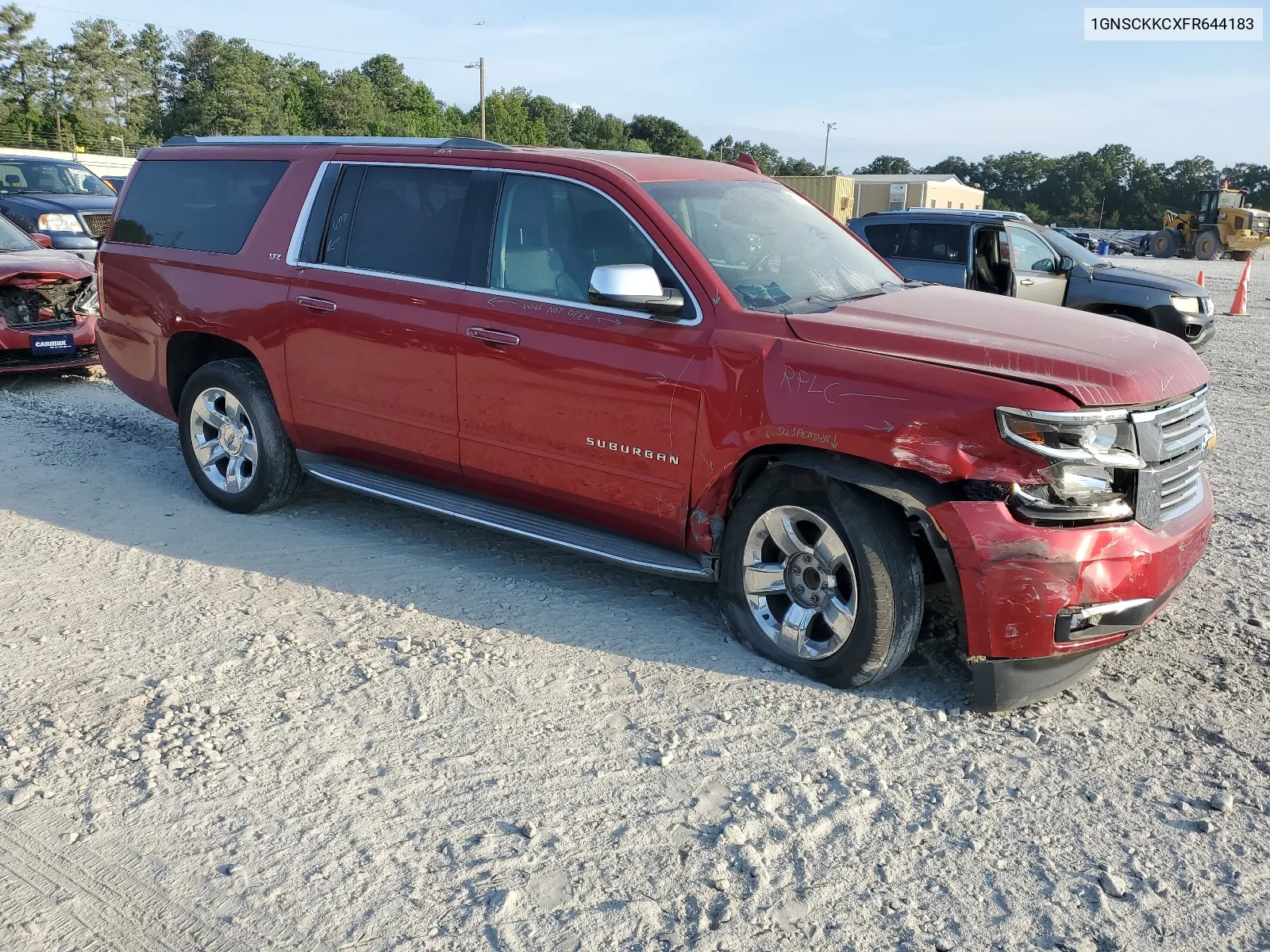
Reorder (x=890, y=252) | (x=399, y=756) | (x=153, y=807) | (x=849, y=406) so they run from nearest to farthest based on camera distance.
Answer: (x=153, y=807) → (x=399, y=756) → (x=849, y=406) → (x=890, y=252)

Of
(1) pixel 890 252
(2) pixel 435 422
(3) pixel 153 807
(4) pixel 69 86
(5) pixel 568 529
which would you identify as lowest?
(3) pixel 153 807

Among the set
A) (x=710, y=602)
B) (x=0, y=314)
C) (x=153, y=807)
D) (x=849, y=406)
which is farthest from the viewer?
(x=0, y=314)

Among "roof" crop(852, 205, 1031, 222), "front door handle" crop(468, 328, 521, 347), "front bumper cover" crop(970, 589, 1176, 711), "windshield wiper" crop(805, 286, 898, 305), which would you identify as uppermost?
"roof" crop(852, 205, 1031, 222)

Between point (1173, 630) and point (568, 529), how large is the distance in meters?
2.65

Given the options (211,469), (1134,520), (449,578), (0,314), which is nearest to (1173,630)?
(1134,520)

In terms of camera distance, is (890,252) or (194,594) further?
(890,252)

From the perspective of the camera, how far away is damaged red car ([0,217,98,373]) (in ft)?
28.8

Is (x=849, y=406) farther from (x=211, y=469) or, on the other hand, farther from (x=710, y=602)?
(x=211, y=469)

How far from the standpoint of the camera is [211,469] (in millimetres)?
5977

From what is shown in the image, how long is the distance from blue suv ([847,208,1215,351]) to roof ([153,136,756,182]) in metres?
6.65

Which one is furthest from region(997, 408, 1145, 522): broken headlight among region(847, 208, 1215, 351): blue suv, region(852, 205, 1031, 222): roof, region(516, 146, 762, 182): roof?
region(852, 205, 1031, 222): roof

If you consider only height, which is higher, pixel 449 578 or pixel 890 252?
pixel 890 252

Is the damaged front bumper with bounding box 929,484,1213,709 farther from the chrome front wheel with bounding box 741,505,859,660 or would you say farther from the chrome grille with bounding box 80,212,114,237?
the chrome grille with bounding box 80,212,114,237

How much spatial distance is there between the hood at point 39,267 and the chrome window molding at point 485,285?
187 inches
